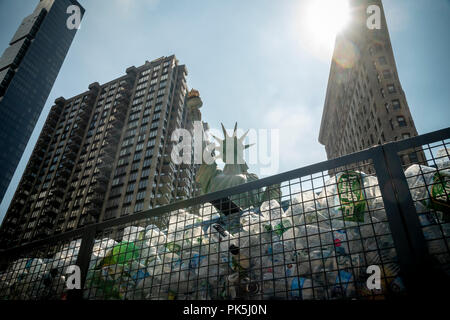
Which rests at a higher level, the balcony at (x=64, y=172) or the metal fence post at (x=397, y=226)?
the balcony at (x=64, y=172)

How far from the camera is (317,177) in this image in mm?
2094

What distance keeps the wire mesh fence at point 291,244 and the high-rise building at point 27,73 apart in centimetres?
8081

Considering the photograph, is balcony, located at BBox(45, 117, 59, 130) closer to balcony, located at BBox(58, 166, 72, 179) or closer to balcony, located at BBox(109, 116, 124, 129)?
balcony, located at BBox(58, 166, 72, 179)

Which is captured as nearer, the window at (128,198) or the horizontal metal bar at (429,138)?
the horizontal metal bar at (429,138)

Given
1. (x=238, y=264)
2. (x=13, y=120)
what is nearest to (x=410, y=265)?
(x=238, y=264)

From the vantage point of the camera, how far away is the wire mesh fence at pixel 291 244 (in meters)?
1.65

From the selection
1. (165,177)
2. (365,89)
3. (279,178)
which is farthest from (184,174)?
(279,178)

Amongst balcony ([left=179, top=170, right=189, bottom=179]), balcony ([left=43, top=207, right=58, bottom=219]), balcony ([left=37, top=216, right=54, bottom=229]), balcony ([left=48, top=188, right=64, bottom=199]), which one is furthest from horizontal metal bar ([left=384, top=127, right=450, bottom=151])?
balcony ([left=48, top=188, right=64, bottom=199])

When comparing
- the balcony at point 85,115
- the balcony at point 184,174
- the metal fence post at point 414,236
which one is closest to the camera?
the metal fence post at point 414,236

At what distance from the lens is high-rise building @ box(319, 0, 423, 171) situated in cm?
3358

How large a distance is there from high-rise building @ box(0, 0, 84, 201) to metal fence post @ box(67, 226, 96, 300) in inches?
3167

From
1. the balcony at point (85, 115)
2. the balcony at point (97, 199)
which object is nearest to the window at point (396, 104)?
the balcony at point (97, 199)
